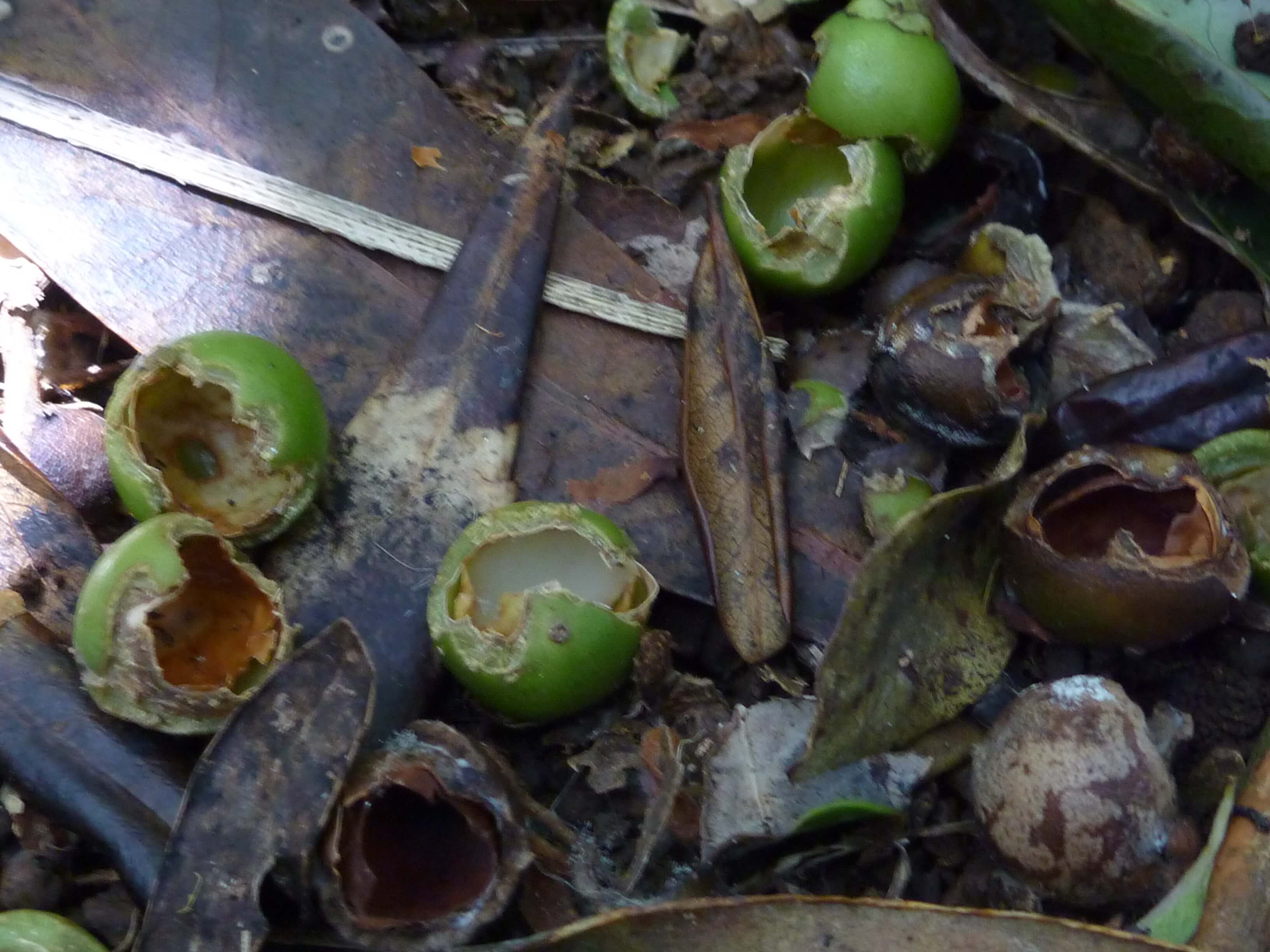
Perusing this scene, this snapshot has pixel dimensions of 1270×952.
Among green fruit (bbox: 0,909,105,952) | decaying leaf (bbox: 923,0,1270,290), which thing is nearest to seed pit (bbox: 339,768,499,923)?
green fruit (bbox: 0,909,105,952)

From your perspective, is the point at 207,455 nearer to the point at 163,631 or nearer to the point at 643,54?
the point at 163,631

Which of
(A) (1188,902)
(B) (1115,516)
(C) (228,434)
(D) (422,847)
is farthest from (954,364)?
(C) (228,434)

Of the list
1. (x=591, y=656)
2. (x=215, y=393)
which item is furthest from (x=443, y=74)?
(x=591, y=656)

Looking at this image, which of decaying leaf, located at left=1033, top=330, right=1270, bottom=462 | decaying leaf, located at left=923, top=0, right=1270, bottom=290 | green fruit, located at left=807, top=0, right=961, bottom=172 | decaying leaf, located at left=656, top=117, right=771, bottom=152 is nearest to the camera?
decaying leaf, located at left=1033, top=330, right=1270, bottom=462

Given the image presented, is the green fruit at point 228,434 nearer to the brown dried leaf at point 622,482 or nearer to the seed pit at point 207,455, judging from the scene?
the seed pit at point 207,455

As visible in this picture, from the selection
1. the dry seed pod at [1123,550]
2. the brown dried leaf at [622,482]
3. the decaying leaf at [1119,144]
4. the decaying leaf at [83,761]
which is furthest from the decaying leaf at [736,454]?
the decaying leaf at [83,761]

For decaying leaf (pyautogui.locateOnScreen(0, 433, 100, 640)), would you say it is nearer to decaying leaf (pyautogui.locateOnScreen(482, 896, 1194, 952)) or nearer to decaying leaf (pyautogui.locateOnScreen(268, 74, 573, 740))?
decaying leaf (pyautogui.locateOnScreen(268, 74, 573, 740))
